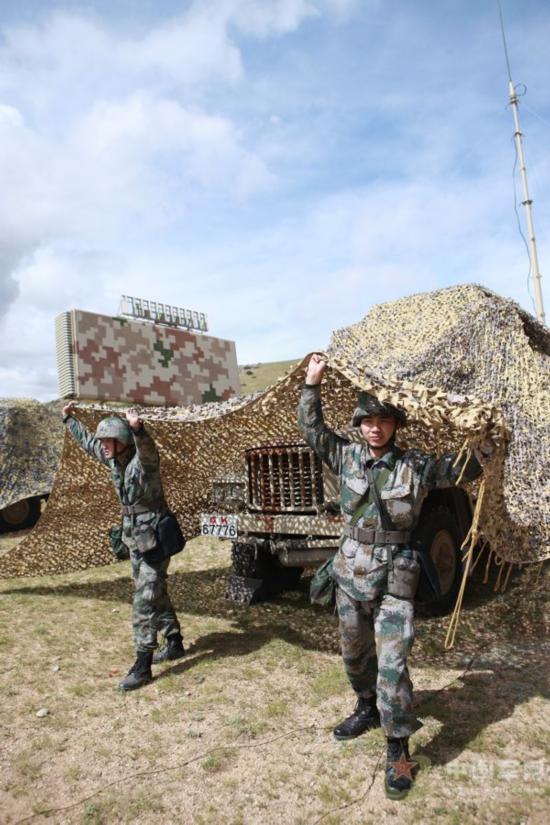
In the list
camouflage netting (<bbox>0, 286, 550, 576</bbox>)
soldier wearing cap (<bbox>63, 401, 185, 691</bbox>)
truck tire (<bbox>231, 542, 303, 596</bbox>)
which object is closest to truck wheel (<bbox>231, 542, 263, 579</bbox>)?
truck tire (<bbox>231, 542, 303, 596</bbox>)

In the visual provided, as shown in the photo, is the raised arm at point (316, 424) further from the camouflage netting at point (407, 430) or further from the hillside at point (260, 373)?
the hillside at point (260, 373)

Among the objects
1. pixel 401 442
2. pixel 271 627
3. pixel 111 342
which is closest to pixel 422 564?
pixel 401 442

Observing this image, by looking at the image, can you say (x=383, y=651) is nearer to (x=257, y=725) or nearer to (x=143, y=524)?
(x=257, y=725)

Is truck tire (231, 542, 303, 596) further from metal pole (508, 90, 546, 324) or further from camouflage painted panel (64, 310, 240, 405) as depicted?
metal pole (508, 90, 546, 324)

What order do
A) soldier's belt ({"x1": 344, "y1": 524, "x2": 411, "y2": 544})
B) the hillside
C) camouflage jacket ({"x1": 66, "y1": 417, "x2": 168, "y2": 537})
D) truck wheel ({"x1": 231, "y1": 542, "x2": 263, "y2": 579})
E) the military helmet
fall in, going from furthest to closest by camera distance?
the hillside
truck wheel ({"x1": 231, "y1": 542, "x2": 263, "y2": 579})
the military helmet
camouflage jacket ({"x1": 66, "y1": 417, "x2": 168, "y2": 537})
soldier's belt ({"x1": 344, "y1": 524, "x2": 411, "y2": 544})

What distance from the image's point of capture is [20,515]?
1181 cm

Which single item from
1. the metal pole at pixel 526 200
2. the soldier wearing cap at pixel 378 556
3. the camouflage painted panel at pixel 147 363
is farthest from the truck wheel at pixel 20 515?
the metal pole at pixel 526 200

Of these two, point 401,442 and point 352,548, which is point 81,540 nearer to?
point 401,442

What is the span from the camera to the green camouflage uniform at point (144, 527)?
4.74 meters

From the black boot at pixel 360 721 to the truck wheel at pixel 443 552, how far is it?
1.85 m

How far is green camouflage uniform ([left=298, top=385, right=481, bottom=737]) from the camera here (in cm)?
328

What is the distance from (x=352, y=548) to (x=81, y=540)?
4.55 meters

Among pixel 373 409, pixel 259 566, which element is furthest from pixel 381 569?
pixel 259 566

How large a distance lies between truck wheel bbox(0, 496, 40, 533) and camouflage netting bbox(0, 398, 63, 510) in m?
0.31
